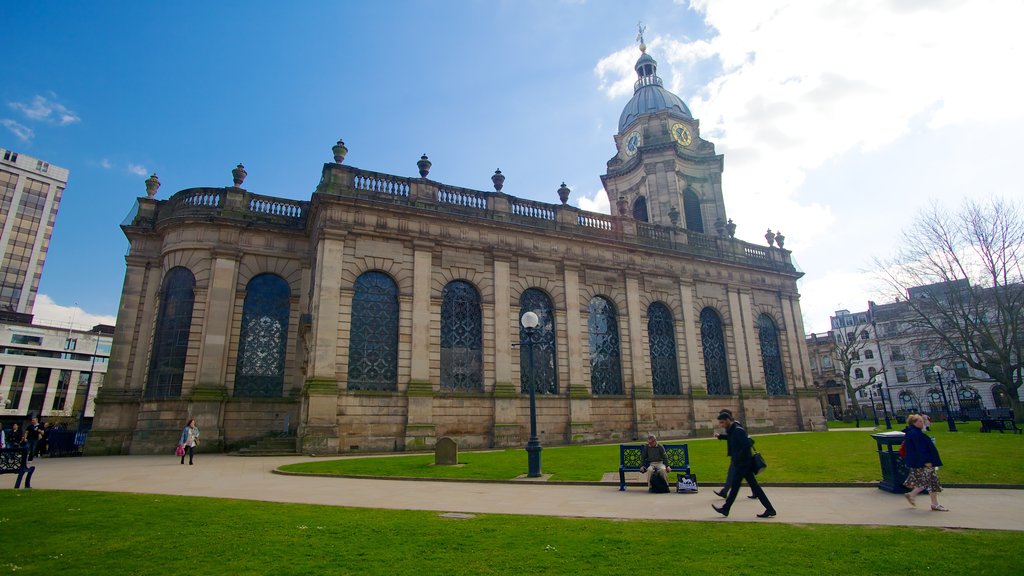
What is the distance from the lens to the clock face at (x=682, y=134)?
39719 millimetres

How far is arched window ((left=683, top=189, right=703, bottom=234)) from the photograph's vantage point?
38.1 meters

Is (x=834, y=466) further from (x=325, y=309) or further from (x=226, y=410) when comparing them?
(x=226, y=410)

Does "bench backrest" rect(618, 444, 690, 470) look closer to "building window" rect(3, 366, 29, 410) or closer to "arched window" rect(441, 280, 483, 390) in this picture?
"arched window" rect(441, 280, 483, 390)

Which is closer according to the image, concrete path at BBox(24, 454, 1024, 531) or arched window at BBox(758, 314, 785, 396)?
concrete path at BBox(24, 454, 1024, 531)

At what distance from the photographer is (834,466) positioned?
13.2 m

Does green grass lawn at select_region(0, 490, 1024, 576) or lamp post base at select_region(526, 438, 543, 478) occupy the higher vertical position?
lamp post base at select_region(526, 438, 543, 478)

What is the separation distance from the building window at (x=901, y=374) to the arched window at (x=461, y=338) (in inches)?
2846

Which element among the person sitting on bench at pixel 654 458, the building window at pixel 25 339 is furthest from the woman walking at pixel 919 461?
the building window at pixel 25 339

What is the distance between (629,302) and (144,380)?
948 inches

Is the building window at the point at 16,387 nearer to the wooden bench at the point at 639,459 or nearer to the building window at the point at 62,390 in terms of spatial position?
the building window at the point at 62,390

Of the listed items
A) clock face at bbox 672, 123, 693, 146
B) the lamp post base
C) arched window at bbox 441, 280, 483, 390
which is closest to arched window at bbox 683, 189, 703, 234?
clock face at bbox 672, 123, 693, 146

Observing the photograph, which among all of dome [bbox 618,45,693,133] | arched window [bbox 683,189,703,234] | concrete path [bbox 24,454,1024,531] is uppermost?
dome [bbox 618,45,693,133]

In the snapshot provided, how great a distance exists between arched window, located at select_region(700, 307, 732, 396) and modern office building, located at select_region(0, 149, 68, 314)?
89.3 meters

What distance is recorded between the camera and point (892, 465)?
33.0ft
